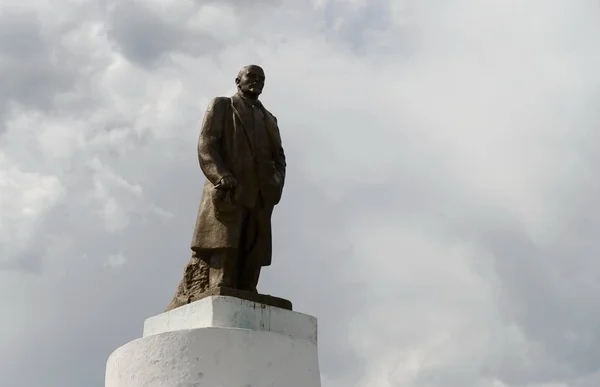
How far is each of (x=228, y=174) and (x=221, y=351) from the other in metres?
2.02

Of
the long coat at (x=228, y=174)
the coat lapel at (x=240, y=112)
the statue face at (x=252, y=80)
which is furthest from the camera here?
the statue face at (x=252, y=80)

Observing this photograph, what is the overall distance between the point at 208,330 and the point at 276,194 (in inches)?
76.9

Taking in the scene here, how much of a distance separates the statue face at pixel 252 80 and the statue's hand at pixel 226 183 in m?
1.18

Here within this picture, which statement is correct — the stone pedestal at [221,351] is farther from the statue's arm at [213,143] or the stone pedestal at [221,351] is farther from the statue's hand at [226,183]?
the statue's arm at [213,143]

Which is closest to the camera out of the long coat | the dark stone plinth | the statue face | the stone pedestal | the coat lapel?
the stone pedestal

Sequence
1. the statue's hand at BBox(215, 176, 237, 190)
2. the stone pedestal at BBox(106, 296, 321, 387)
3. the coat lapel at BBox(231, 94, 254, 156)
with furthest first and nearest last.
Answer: the coat lapel at BBox(231, 94, 254, 156) → the statue's hand at BBox(215, 176, 237, 190) → the stone pedestal at BBox(106, 296, 321, 387)

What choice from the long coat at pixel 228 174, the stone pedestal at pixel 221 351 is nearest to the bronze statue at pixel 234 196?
the long coat at pixel 228 174

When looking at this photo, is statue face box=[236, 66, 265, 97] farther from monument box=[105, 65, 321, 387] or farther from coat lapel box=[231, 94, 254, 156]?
coat lapel box=[231, 94, 254, 156]

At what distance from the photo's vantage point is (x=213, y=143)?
10.8 m

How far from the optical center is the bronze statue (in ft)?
34.6

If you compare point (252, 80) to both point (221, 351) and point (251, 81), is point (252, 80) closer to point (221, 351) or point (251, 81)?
point (251, 81)

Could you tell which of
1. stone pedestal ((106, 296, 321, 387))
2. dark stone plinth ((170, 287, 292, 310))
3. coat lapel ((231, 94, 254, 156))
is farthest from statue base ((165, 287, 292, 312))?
coat lapel ((231, 94, 254, 156))

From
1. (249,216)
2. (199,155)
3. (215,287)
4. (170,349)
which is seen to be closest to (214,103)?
(199,155)

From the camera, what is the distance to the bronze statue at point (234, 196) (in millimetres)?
10547
